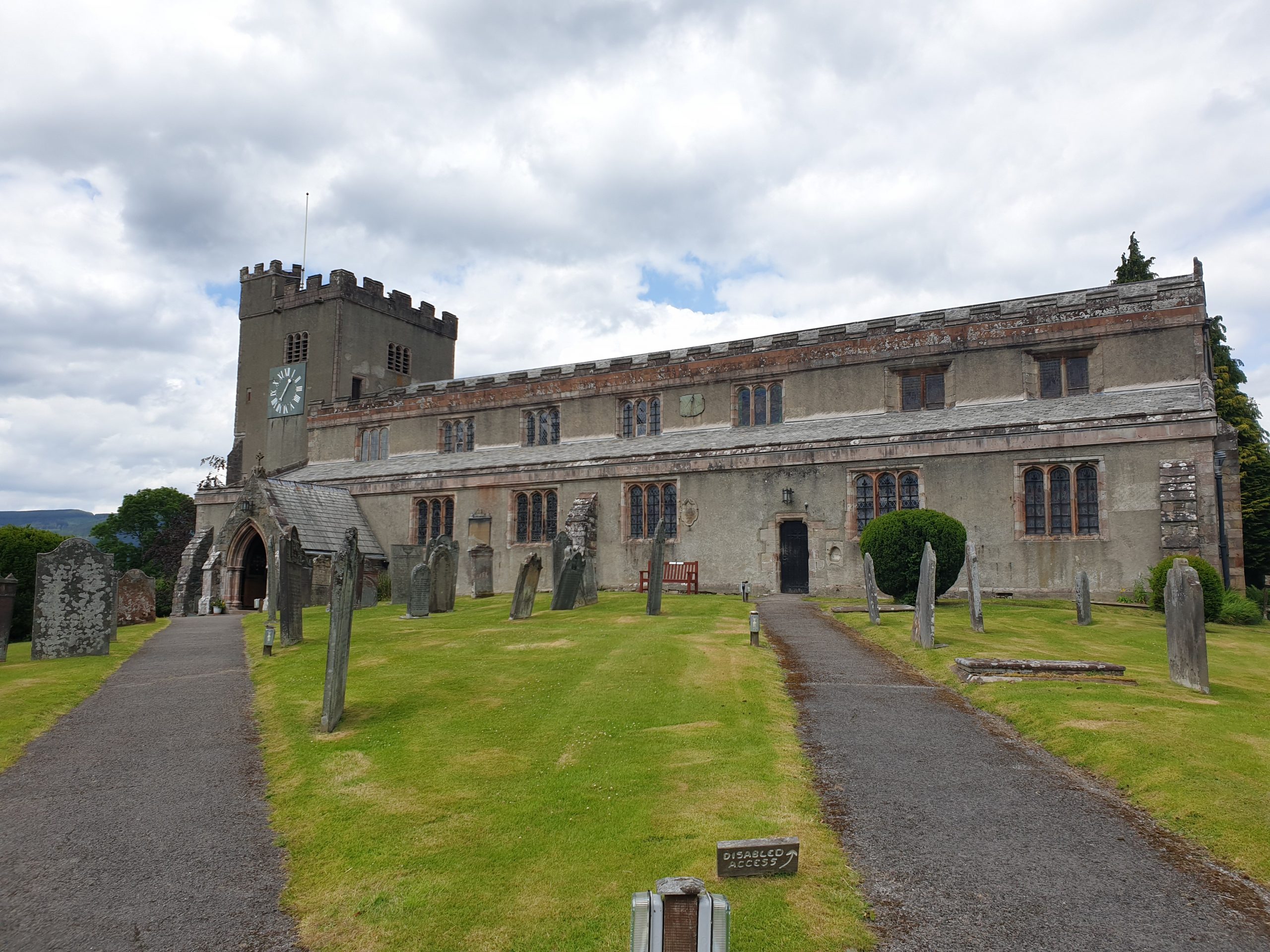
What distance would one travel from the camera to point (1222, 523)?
23047 mm

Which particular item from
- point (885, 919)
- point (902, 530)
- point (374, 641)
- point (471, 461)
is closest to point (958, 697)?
point (885, 919)

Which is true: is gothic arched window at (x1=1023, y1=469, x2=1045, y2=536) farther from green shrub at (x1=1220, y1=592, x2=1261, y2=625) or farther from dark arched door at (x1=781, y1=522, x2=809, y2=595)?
dark arched door at (x1=781, y1=522, x2=809, y2=595)

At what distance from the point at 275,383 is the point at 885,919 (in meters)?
46.3

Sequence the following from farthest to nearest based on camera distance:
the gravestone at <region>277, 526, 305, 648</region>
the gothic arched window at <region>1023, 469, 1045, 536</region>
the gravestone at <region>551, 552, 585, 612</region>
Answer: the gothic arched window at <region>1023, 469, 1045, 536</region>
the gravestone at <region>551, 552, 585, 612</region>
the gravestone at <region>277, 526, 305, 648</region>

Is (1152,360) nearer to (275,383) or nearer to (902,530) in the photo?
(902,530)

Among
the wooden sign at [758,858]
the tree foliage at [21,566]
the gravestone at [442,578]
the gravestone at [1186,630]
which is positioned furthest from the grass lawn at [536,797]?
the tree foliage at [21,566]

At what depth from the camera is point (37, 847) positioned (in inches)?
274

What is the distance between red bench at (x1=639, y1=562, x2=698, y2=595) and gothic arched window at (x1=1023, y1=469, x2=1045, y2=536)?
9.85 m

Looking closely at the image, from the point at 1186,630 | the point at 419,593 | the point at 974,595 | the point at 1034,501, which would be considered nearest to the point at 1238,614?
the point at 1034,501

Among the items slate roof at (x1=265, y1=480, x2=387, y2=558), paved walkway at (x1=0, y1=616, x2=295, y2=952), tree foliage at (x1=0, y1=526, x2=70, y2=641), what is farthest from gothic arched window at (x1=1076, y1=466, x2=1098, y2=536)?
tree foliage at (x1=0, y1=526, x2=70, y2=641)

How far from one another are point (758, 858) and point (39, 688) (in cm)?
1222

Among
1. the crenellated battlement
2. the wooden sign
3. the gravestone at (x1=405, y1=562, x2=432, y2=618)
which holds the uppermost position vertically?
the crenellated battlement

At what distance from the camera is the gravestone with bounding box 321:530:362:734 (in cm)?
1045

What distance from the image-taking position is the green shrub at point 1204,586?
1927cm
